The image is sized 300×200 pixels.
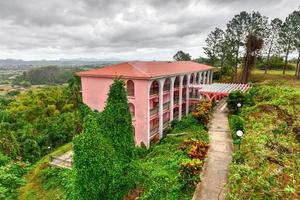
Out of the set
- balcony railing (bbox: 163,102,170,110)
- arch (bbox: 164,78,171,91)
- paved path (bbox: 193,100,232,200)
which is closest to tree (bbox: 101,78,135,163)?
paved path (bbox: 193,100,232,200)

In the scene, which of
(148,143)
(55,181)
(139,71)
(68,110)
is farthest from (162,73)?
(68,110)

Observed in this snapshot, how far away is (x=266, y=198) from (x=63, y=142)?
34.5 m

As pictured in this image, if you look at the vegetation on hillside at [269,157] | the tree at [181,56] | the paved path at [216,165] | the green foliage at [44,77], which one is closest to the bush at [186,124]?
the paved path at [216,165]

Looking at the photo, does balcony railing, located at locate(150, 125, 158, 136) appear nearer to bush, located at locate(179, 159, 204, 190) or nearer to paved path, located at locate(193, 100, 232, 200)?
paved path, located at locate(193, 100, 232, 200)

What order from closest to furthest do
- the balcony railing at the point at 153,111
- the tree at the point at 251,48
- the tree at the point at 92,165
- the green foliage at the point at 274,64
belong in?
the tree at the point at 92,165
the balcony railing at the point at 153,111
the tree at the point at 251,48
the green foliage at the point at 274,64

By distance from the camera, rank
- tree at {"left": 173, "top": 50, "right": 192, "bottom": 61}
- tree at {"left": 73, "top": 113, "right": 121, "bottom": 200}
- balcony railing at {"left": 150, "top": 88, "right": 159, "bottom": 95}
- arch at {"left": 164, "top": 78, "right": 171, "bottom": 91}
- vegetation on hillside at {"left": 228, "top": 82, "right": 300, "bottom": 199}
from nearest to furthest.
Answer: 1. vegetation on hillside at {"left": 228, "top": 82, "right": 300, "bottom": 199}
2. tree at {"left": 73, "top": 113, "right": 121, "bottom": 200}
3. balcony railing at {"left": 150, "top": 88, "right": 159, "bottom": 95}
4. arch at {"left": 164, "top": 78, "right": 171, "bottom": 91}
5. tree at {"left": 173, "top": 50, "right": 192, "bottom": 61}

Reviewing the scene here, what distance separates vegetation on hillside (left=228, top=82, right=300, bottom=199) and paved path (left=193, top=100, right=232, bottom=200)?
1139 mm

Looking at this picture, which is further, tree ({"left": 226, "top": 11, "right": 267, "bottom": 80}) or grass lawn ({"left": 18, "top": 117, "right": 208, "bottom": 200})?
tree ({"left": 226, "top": 11, "right": 267, "bottom": 80})

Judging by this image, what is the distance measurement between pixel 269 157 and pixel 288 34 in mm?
38048

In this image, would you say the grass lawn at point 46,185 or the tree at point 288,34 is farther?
the tree at point 288,34

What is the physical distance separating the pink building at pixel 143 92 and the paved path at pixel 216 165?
6.77 metres

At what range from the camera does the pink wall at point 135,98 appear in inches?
1013

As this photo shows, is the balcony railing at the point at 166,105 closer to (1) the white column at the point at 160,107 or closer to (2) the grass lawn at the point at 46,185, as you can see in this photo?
(1) the white column at the point at 160,107

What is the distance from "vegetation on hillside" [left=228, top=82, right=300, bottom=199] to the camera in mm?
9125
